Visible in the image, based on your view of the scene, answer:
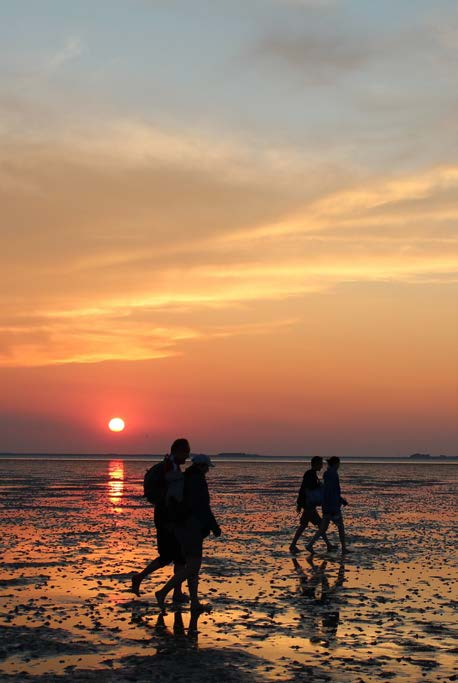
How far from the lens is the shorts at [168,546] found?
1396 centimetres

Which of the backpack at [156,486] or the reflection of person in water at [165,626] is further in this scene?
the backpack at [156,486]

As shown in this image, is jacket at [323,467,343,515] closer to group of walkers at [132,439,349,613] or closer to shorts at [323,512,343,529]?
shorts at [323,512,343,529]

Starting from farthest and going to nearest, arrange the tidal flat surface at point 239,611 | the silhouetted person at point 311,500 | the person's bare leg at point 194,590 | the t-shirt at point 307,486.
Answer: the t-shirt at point 307,486, the silhouetted person at point 311,500, the person's bare leg at point 194,590, the tidal flat surface at point 239,611

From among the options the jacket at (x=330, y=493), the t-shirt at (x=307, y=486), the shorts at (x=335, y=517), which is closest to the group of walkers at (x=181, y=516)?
the shorts at (x=335, y=517)

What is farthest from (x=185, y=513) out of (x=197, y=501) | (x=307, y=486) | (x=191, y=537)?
(x=307, y=486)

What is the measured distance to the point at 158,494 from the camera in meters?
14.1

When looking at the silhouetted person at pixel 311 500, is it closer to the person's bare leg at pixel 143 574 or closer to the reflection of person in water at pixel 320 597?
the reflection of person in water at pixel 320 597

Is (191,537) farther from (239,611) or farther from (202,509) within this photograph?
(239,611)

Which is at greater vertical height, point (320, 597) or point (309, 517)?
point (309, 517)

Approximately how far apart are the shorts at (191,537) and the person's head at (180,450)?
1064mm

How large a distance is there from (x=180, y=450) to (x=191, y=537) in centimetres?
145

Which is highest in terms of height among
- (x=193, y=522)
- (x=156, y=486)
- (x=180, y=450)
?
(x=180, y=450)

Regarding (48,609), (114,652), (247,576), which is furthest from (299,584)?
(114,652)

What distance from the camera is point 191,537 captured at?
12852 mm
